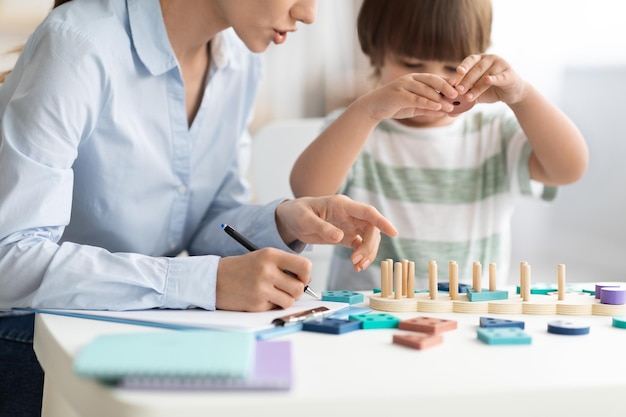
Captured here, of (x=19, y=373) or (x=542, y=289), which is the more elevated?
(x=542, y=289)

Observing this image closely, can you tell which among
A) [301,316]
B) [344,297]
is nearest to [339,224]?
[344,297]

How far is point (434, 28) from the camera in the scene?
1.31 m

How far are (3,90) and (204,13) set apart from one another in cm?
30

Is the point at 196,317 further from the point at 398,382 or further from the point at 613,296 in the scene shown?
the point at 613,296

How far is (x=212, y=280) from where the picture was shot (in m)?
0.80

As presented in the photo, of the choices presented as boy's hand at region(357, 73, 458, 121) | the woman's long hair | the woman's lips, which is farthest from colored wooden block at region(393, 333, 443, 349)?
the woman's long hair

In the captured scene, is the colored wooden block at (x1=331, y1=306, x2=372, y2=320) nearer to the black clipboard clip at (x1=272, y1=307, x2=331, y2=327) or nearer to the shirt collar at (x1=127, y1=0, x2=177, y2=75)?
the black clipboard clip at (x1=272, y1=307, x2=331, y2=327)

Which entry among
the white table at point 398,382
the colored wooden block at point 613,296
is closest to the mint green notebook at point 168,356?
the white table at point 398,382

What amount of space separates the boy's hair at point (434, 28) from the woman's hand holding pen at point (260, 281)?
0.64m

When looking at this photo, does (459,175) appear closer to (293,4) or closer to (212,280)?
(293,4)

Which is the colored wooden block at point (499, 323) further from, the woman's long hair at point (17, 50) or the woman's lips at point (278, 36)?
the woman's long hair at point (17, 50)

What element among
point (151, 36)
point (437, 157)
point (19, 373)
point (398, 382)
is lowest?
point (19, 373)

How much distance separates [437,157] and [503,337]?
33.5 inches

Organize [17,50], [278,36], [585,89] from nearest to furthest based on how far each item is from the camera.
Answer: [278,36], [17,50], [585,89]
